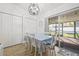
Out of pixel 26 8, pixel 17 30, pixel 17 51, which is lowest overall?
pixel 17 51

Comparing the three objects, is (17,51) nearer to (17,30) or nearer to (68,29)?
(17,30)

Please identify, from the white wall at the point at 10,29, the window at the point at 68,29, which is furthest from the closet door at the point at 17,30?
the window at the point at 68,29

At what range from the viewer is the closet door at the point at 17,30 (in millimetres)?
1646

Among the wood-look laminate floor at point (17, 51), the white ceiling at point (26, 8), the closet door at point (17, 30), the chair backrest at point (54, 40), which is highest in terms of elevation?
the white ceiling at point (26, 8)

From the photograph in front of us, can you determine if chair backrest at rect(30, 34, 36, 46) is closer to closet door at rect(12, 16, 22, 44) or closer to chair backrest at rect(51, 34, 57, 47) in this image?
closet door at rect(12, 16, 22, 44)

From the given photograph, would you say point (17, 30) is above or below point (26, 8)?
below

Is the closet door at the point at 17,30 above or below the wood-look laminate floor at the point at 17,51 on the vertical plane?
above

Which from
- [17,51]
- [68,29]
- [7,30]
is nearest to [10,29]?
[7,30]

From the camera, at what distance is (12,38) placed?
1656mm

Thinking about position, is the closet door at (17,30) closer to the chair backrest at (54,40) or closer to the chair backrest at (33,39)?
the chair backrest at (33,39)

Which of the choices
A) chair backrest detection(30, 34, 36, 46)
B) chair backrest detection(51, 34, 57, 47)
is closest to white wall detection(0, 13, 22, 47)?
chair backrest detection(30, 34, 36, 46)

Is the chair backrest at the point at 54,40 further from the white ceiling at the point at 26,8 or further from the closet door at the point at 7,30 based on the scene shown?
the closet door at the point at 7,30

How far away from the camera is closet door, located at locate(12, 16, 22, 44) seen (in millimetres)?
1646

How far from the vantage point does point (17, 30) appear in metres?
1.66
